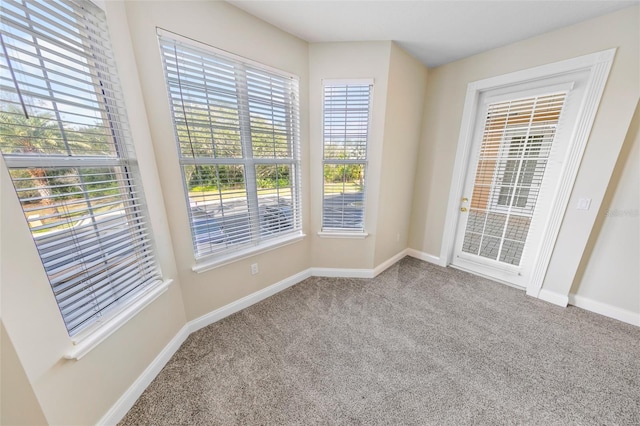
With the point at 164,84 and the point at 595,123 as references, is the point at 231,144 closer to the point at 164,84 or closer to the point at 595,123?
the point at 164,84

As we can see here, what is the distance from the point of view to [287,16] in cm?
170

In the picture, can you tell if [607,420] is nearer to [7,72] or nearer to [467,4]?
[467,4]

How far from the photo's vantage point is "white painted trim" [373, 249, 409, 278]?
8.76 ft

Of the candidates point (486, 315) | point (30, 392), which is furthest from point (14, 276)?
point (486, 315)

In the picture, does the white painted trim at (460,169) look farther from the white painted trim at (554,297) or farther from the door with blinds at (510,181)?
the white painted trim at (554,297)

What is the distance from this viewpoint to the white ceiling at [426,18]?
5.11ft

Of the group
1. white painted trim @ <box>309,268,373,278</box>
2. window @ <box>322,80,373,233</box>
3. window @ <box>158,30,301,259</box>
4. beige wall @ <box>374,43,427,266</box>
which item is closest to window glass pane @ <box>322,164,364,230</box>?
window @ <box>322,80,373,233</box>

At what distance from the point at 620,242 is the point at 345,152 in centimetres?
255

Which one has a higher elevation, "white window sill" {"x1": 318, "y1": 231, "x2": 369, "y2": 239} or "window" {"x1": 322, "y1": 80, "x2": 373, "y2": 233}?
"window" {"x1": 322, "y1": 80, "x2": 373, "y2": 233}

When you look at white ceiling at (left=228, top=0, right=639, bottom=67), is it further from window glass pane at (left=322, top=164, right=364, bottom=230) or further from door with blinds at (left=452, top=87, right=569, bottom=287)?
window glass pane at (left=322, top=164, right=364, bottom=230)

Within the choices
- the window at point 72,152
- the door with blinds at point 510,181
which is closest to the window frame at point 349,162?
the door with blinds at point 510,181

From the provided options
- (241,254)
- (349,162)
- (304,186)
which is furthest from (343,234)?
(241,254)

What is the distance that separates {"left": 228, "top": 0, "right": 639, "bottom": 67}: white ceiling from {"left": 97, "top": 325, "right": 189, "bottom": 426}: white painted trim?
103 inches

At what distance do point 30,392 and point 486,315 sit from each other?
300cm
